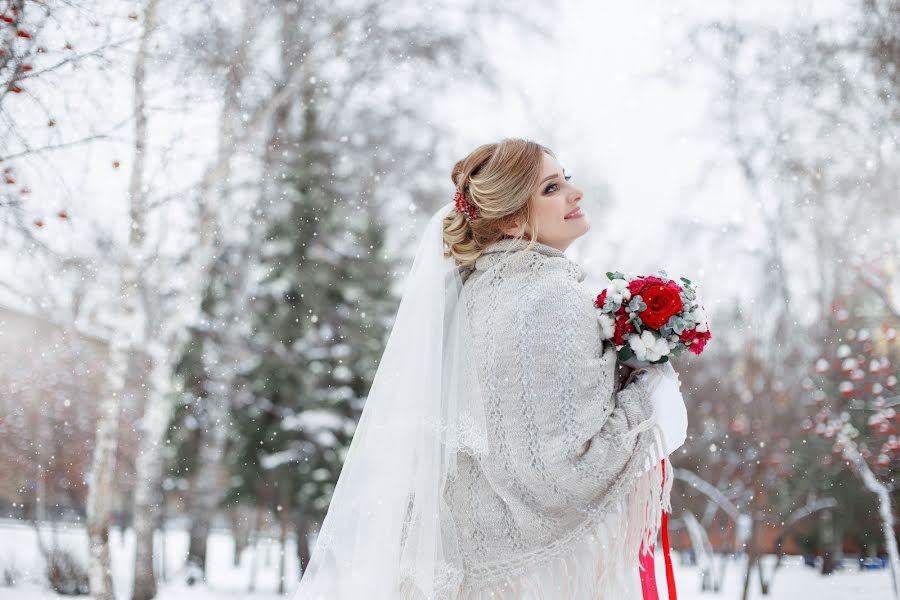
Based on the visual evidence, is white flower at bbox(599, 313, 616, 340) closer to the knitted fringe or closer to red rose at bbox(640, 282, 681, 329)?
red rose at bbox(640, 282, 681, 329)

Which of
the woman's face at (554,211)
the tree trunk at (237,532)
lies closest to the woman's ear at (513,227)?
the woman's face at (554,211)

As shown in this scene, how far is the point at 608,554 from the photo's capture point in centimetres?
151

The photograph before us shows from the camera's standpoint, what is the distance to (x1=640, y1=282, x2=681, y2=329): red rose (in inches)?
59.6

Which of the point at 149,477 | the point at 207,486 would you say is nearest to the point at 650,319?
the point at 149,477

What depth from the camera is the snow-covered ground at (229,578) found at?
4078mm

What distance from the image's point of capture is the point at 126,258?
4.12 meters

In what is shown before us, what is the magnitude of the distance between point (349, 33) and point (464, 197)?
3.49 meters

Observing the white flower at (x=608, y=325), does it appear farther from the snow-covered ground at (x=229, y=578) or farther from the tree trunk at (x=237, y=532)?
the tree trunk at (x=237, y=532)

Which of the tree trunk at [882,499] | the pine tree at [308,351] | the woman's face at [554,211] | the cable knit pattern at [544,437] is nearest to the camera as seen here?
the cable knit pattern at [544,437]

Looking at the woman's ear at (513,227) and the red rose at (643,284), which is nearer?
the red rose at (643,284)

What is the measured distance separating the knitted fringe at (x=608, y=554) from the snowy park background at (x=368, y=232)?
9.34ft

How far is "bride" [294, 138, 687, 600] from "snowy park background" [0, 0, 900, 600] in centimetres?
Answer: 243

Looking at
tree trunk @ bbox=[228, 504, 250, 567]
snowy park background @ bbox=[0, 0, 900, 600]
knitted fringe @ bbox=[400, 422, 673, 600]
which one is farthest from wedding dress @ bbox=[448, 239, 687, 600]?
tree trunk @ bbox=[228, 504, 250, 567]

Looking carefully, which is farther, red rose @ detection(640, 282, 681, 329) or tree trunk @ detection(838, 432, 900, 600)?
tree trunk @ detection(838, 432, 900, 600)
